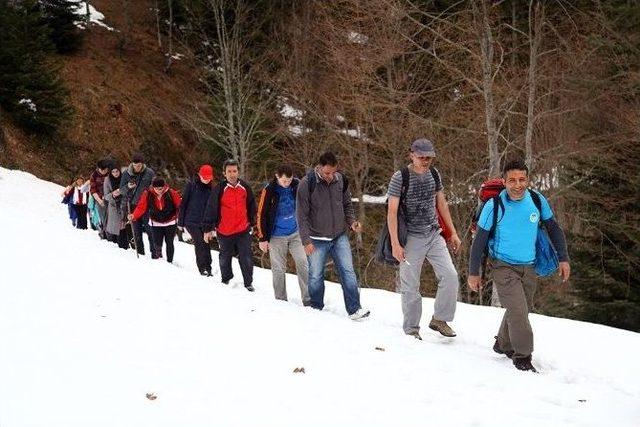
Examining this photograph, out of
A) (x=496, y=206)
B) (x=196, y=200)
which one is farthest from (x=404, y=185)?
(x=196, y=200)

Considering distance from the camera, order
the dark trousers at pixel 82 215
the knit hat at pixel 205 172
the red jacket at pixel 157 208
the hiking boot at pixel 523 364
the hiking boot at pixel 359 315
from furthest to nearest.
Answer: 1. the dark trousers at pixel 82 215
2. the red jacket at pixel 157 208
3. the knit hat at pixel 205 172
4. the hiking boot at pixel 359 315
5. the hiking boot at pixel 523 364

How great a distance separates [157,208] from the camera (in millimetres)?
11227

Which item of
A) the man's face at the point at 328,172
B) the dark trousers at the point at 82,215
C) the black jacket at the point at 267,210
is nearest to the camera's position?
the man's face at the point at 328,172

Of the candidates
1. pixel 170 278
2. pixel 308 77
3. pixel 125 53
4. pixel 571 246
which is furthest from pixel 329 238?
pixel 125 53

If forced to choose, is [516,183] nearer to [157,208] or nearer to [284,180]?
[284,180]

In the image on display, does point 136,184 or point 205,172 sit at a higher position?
point 205,172

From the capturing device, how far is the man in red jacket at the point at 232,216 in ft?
29.7

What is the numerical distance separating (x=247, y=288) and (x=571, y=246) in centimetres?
931

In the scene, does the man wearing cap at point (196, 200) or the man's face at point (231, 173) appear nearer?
the man's face at point (231, 173)

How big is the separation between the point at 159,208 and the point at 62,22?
29259mm

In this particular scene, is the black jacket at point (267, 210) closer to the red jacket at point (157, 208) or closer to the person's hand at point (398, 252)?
the person's hand at point (398, 252)

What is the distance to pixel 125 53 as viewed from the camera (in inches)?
1551

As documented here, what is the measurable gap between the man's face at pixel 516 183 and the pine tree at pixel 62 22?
35.3m

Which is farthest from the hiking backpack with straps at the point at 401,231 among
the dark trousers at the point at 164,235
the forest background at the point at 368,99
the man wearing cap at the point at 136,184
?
the man wearing cap at the point at 136,184
